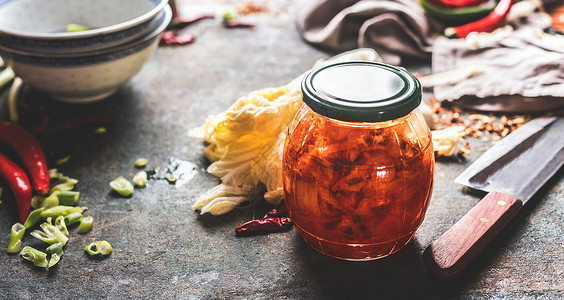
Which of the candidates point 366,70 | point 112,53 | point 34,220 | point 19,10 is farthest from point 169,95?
point 366,70

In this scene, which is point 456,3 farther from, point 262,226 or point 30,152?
point 30,152

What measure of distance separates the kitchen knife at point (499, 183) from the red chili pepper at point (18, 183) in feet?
3.38

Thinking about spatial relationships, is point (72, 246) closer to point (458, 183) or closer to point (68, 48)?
point (68, 48)

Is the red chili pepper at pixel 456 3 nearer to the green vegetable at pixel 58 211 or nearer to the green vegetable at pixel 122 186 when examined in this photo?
the green vegetable at pixel 122 186

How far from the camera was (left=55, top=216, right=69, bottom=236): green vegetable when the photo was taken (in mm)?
1317

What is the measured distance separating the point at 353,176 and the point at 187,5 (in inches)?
75.5

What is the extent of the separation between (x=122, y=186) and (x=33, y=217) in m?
0.24

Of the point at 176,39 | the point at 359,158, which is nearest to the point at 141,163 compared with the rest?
the point at 359,158

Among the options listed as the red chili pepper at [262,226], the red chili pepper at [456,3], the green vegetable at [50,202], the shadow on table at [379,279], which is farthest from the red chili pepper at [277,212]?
the red chili pepper at [456,3]

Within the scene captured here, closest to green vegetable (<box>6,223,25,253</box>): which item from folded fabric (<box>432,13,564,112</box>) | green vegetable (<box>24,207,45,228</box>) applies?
green vegetable (<box>24,207,45,228</box>)

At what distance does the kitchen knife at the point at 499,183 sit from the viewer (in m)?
1.14

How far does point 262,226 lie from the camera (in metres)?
1.31

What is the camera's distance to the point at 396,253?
1.23 meters

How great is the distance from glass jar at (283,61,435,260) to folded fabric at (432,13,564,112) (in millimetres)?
760
